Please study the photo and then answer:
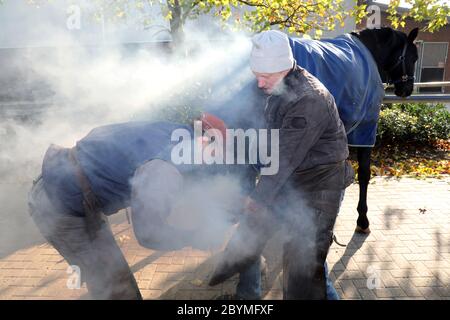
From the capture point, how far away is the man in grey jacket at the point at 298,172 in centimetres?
236

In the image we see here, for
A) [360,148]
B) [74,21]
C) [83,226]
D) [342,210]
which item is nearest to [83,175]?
[83,226]

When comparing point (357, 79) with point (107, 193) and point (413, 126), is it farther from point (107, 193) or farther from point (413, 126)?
point (413, 126)

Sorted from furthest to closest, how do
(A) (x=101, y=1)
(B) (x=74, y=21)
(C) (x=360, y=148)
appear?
(B) (x=74, y=21)
(A) (x=101, y=1)
(C) (x=360, y=148)

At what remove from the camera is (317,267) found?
2.64 metres

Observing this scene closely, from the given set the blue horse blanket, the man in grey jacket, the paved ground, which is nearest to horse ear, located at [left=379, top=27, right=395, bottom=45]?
the blue horse blanket

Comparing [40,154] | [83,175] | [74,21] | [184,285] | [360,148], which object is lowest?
[184,285]

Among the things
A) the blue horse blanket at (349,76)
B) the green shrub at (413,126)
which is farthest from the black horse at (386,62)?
the green shrub at (413,126)

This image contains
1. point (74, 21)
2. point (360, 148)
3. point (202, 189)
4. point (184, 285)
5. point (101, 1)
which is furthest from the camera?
point (74, 21)

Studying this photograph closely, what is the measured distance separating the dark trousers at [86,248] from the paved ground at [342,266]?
0.72 meters

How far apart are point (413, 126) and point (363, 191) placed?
14.9ft

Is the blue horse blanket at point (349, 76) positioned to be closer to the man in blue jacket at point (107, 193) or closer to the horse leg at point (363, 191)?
the horse leg at point (363, 191)

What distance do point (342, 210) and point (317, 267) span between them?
2.67m

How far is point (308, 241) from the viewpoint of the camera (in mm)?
2605

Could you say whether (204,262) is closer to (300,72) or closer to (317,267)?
(317,267)
